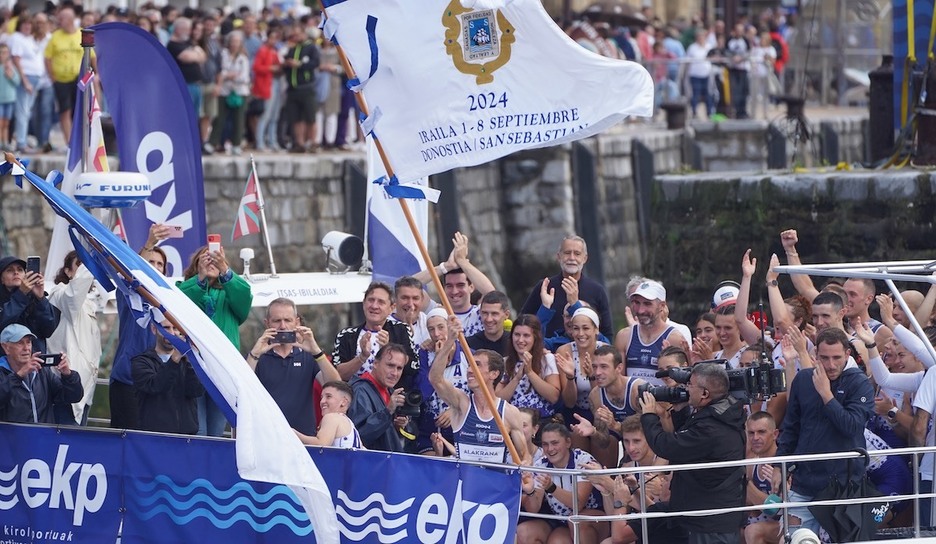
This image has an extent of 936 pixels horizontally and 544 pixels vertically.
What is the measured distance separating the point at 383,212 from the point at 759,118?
16036 mm

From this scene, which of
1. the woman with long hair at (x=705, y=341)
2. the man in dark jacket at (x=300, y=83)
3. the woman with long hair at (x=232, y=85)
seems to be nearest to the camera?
the woman with long hair at (x=705, y=341)

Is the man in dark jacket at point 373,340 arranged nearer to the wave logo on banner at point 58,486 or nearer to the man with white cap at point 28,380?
the man with white cap at point 28,380

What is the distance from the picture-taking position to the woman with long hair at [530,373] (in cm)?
1038

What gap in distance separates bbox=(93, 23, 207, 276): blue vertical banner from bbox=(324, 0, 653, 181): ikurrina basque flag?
3.31 metres

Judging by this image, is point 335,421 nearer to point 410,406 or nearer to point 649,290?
point 410,406

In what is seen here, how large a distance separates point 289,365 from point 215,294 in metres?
0.65

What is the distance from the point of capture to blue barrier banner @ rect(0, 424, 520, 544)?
350 inches

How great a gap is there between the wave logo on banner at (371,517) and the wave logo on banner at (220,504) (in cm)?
20

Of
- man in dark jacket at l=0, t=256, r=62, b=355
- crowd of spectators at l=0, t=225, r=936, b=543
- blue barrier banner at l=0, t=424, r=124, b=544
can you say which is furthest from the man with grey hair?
blue barrier banner at l=0, t=424, r=124, b=544

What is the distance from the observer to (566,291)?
11.3 m

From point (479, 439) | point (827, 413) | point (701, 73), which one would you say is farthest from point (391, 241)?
point (701, 73)

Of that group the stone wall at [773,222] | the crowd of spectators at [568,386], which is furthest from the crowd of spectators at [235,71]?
the crowd of spectators at [568,386]

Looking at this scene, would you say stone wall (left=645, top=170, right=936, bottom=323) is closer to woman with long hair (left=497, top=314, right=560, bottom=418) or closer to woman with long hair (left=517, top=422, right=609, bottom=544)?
woman with long hair (left=497, top=314, right=560, bottom=418)

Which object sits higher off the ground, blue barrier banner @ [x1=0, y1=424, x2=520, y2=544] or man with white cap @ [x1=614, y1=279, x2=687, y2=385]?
man with white cap @ [x1=614, y1=279, x2=687, y2=385]
